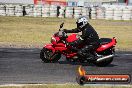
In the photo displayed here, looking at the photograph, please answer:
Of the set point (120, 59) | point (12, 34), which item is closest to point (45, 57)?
point (120, 59)

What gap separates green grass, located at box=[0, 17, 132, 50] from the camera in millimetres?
23298

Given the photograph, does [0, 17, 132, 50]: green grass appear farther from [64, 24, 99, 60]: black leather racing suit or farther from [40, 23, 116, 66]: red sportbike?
[64, 24, 99, 60]: black leather racing suit

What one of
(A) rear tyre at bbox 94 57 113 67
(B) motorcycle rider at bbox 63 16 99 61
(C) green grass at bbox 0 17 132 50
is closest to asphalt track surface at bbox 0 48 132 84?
(A) rear tyre at bbox 94 57 113 67

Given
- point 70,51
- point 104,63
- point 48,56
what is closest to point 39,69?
point 48,56

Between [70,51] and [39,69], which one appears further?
[70,51]

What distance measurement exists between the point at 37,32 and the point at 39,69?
14272mm

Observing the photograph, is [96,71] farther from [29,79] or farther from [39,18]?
[39,18]

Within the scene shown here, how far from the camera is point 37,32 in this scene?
28844 mm

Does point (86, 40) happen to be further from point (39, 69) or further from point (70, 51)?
point (39, 69)

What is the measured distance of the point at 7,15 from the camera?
40875 mm

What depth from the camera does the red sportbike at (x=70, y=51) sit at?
1551cm

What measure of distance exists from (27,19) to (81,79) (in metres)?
28.7

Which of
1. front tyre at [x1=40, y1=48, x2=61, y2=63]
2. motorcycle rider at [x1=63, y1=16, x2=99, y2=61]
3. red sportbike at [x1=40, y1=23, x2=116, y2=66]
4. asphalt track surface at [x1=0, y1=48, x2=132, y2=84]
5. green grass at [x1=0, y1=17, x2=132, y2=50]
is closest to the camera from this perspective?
asphalt track surface at [x1=0, y1=48, x2=132, y2=84]

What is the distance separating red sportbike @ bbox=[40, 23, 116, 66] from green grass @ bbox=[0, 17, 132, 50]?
5.95 meters
